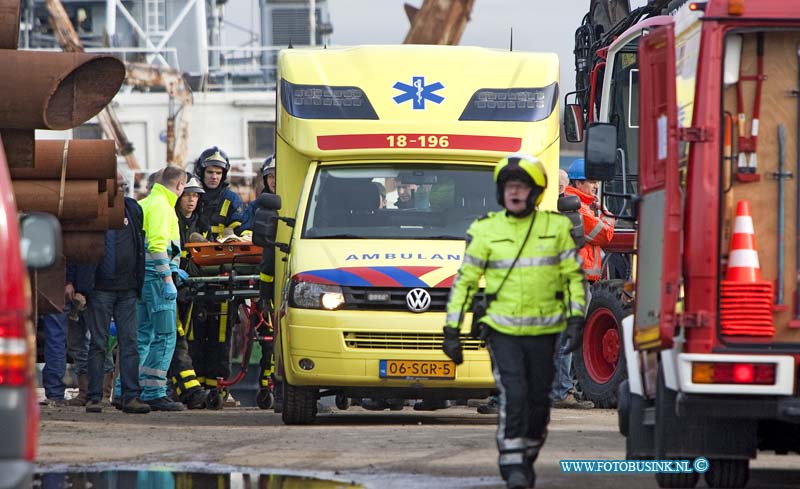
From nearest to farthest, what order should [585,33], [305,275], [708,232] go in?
1. [708,232]
2. [305,275]
3. [585,33]

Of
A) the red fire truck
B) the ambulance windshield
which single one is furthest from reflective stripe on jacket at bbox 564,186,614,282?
the red fire truck

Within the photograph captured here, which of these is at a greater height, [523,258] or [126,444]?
[523,258]

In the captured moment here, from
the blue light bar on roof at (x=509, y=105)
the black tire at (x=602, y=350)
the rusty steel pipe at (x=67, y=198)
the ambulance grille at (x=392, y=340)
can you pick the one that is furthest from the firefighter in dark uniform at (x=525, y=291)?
the black tire at (x=602, y=350)

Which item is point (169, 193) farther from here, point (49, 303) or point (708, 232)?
point (708, 232)

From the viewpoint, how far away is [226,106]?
45.6 metres

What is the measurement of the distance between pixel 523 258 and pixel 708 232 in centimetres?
138

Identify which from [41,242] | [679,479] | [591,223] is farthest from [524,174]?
[591,223]

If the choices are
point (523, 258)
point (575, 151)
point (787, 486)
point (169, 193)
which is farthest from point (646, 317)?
point (575, 151)

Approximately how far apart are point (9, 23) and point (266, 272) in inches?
184

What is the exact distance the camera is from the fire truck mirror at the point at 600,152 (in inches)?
398

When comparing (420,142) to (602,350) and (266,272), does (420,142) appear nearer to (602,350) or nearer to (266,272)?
(266,272)

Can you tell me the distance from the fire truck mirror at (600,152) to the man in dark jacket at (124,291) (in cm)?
694

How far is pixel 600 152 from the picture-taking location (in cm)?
1011

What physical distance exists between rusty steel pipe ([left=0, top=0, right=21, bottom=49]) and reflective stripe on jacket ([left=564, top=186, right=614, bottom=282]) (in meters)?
5.93
